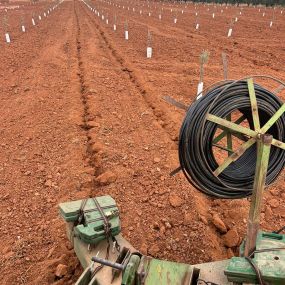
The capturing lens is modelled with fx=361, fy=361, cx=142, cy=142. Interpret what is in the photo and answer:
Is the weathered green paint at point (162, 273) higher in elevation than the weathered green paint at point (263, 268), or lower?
lower

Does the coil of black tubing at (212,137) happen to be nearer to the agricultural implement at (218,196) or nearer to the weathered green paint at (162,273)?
the agricultural implement at (218,196)

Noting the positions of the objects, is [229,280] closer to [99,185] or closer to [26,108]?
[99,185]

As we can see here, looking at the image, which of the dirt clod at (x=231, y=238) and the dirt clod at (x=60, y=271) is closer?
the dirt clod at (x=60, y=271)

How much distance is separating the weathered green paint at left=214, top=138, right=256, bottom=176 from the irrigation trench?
1.23 m

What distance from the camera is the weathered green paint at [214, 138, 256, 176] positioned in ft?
10.4

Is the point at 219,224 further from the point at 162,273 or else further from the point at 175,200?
the point at 162,273

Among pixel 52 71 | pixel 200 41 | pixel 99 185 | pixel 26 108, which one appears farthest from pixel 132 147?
pixel 200 41

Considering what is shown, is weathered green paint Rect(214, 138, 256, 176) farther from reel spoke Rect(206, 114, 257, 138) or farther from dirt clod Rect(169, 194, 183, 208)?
dirt clod Rect(169, 194, 183, 208)

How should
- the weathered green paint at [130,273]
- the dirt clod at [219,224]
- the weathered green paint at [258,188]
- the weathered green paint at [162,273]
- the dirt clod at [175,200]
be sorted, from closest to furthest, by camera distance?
the weathered green paint at [130,273], the weathered green paint at [162,273], the weathered green paint at [258,188], the dirt clod at [219,224], the dirt clod at [175,200]

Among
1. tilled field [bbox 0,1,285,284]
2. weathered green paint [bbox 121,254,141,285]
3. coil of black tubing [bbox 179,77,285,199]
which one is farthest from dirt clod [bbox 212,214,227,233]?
weathered green paint [bbox 121,254,141,285]

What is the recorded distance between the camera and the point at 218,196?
3668 millimetres

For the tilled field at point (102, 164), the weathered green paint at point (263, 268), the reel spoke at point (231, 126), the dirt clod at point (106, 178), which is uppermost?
the reel spoke at point (231, 126)

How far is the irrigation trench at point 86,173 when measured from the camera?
4.22m

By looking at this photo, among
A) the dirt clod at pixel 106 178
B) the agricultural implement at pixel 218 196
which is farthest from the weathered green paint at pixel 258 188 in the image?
the dirt clod at pixel 106 178
